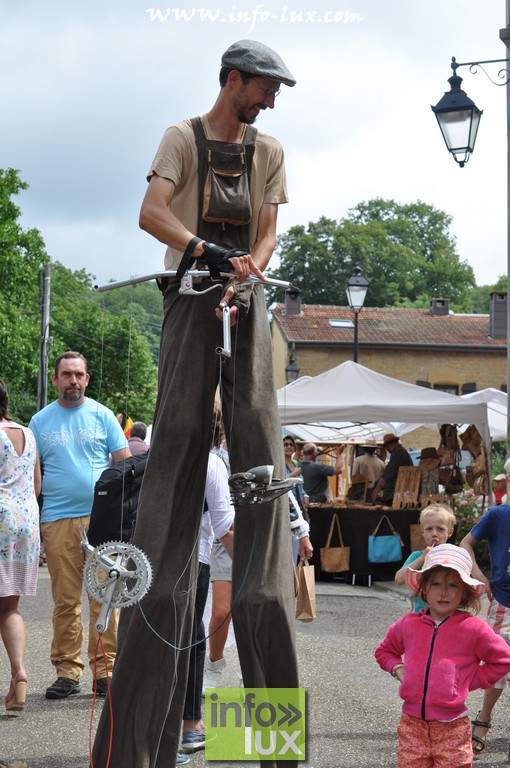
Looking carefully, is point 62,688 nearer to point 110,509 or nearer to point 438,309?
point 110,509

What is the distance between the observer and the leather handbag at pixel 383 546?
16047 millimetres

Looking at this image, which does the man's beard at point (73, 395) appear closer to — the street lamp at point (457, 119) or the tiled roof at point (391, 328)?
the street lamp at point (457, 119)

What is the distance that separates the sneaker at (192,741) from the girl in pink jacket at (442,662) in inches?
57.3

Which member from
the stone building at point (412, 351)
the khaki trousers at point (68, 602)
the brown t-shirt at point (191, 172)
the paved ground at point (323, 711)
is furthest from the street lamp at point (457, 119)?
the stone building at point (412, 351)

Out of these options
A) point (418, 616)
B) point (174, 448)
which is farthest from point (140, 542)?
point (418, 616)

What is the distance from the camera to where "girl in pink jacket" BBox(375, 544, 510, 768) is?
14.9 feet

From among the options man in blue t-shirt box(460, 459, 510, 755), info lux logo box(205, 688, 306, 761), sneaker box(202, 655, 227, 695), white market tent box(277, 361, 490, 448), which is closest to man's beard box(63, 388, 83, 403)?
sneaker box(202, 655, 227, 695)

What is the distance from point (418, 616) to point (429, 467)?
Result: 501 inches

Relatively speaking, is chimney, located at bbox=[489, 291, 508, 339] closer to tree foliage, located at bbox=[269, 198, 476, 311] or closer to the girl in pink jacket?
Answer: tree foliage, located at bbox=[269, 198, 476, 311]

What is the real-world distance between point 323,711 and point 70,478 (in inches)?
84.0

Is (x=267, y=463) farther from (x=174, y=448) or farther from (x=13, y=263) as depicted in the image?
(x=13, y=263)

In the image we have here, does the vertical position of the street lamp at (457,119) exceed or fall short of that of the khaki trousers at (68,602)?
it exceeds it

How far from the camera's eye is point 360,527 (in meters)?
16.3

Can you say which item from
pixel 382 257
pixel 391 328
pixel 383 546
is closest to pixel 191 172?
pixel 383 546
